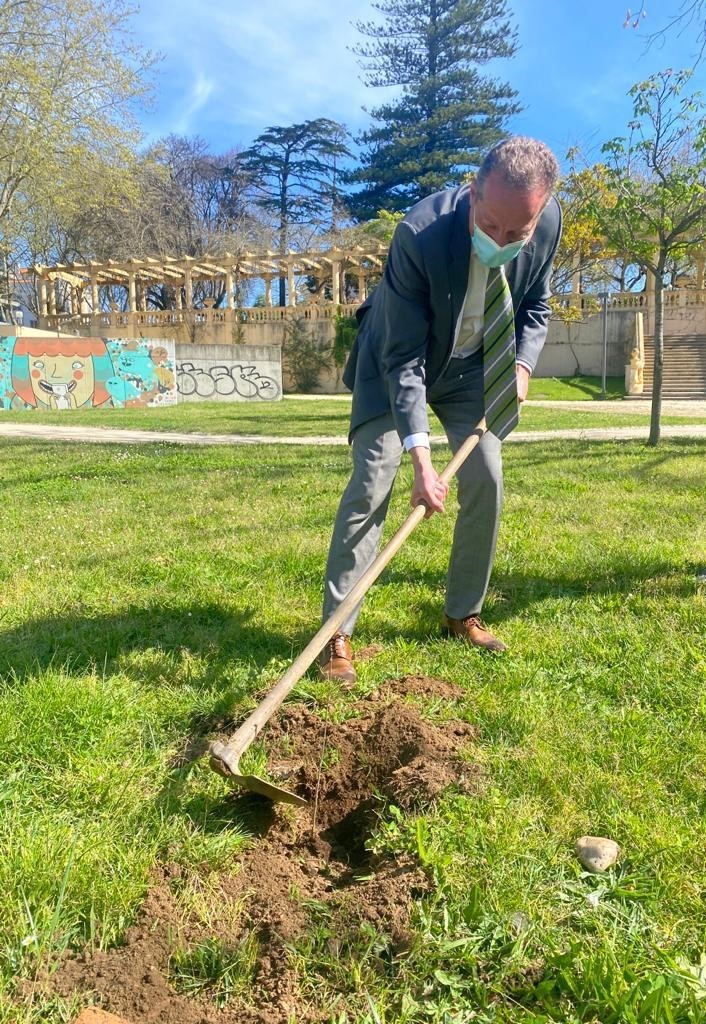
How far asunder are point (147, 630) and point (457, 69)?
142 feet

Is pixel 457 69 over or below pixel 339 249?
over

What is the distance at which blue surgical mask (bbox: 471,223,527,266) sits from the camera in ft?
7.98

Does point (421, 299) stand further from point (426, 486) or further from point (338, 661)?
point (338, 661)

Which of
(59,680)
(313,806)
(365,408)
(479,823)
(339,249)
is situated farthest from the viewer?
(339,249)

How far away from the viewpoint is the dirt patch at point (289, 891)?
5.00 ft

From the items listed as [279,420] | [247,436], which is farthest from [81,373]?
[247,436]

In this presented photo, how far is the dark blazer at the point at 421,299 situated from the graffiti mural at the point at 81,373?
72.8ft

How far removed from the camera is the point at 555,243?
2879 mm

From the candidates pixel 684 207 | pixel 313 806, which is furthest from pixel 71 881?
pixel 684 207

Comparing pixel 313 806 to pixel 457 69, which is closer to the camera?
pixel 313 806

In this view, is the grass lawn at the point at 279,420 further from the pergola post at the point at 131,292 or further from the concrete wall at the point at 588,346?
the pergola post at the point at 131,292

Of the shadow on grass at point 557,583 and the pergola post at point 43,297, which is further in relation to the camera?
the pergola post at point 43,297

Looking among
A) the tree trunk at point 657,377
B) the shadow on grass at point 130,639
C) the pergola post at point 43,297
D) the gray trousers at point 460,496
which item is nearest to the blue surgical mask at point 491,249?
the gray trousers at point 460,496

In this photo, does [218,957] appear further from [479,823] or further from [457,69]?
[457,69]
